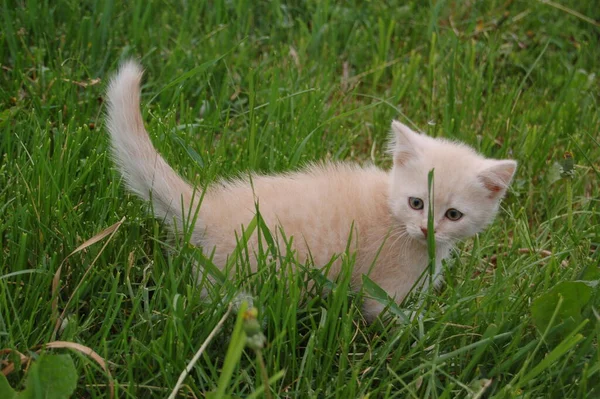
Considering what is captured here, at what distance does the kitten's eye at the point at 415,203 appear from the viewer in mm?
2799

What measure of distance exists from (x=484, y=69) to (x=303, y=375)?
8.78 feet

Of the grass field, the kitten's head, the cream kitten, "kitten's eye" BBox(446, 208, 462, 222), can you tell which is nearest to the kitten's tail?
the cream kitten

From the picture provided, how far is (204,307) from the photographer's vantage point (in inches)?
A: 92.3

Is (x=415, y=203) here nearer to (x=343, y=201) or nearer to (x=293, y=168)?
(x=343, y=201)

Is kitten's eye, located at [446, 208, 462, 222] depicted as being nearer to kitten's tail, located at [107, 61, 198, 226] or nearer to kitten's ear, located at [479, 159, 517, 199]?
kitten's ear, located at [479, 159, 517, 199]

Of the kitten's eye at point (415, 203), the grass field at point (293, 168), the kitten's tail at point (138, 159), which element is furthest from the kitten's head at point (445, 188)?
the kitten's tail at point (138, 159)

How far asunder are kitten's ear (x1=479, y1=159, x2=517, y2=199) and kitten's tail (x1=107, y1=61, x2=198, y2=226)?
39.2 inches

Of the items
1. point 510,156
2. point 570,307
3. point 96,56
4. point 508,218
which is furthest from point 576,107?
point 96,56

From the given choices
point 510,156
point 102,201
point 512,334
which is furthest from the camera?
point 510,156

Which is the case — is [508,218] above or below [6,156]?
below

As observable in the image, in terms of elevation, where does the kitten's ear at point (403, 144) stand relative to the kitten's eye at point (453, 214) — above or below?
above

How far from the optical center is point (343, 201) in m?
2.78

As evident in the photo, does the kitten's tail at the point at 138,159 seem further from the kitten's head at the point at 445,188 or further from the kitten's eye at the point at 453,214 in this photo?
the kitten's eye at the point at 453,214

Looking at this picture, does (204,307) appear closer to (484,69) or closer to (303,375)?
(303,375)
